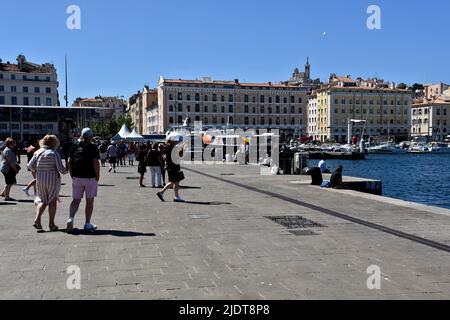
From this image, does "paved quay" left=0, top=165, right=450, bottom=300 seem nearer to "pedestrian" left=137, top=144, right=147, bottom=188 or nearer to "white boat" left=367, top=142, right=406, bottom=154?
"pedestrian" left=137, top=144, right=147, bottom=188

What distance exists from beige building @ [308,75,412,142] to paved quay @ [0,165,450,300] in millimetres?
123775

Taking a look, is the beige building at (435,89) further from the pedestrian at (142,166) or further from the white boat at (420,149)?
the pedestrian at (142,166)

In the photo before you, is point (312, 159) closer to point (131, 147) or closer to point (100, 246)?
point (131, 147)

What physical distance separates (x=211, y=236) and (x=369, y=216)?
3788 mm

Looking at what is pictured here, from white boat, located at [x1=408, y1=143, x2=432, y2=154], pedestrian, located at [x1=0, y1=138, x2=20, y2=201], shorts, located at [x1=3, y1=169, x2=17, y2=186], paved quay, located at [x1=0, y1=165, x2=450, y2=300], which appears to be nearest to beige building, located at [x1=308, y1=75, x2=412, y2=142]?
white boat, located at [x1=408, y1=143, x2=432, y2=154]

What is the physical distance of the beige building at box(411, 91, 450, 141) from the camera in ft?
472

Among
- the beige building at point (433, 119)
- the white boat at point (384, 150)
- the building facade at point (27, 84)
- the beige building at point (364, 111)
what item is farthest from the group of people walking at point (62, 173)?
the beige building at point (433, 119)

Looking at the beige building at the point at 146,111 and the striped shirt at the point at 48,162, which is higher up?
the beige building at the point at 146,111

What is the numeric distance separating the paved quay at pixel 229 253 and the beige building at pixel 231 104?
108549 millimetres

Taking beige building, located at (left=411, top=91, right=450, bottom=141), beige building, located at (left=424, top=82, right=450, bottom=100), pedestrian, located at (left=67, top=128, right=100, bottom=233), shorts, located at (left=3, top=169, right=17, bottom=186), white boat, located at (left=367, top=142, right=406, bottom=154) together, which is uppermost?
beige building, located at (left=424, top=82, right=450, bottom=100)

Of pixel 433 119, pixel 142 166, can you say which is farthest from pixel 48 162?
pixel 433 119

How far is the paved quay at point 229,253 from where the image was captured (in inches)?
205

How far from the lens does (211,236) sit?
803cm

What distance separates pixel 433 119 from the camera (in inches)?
5669
